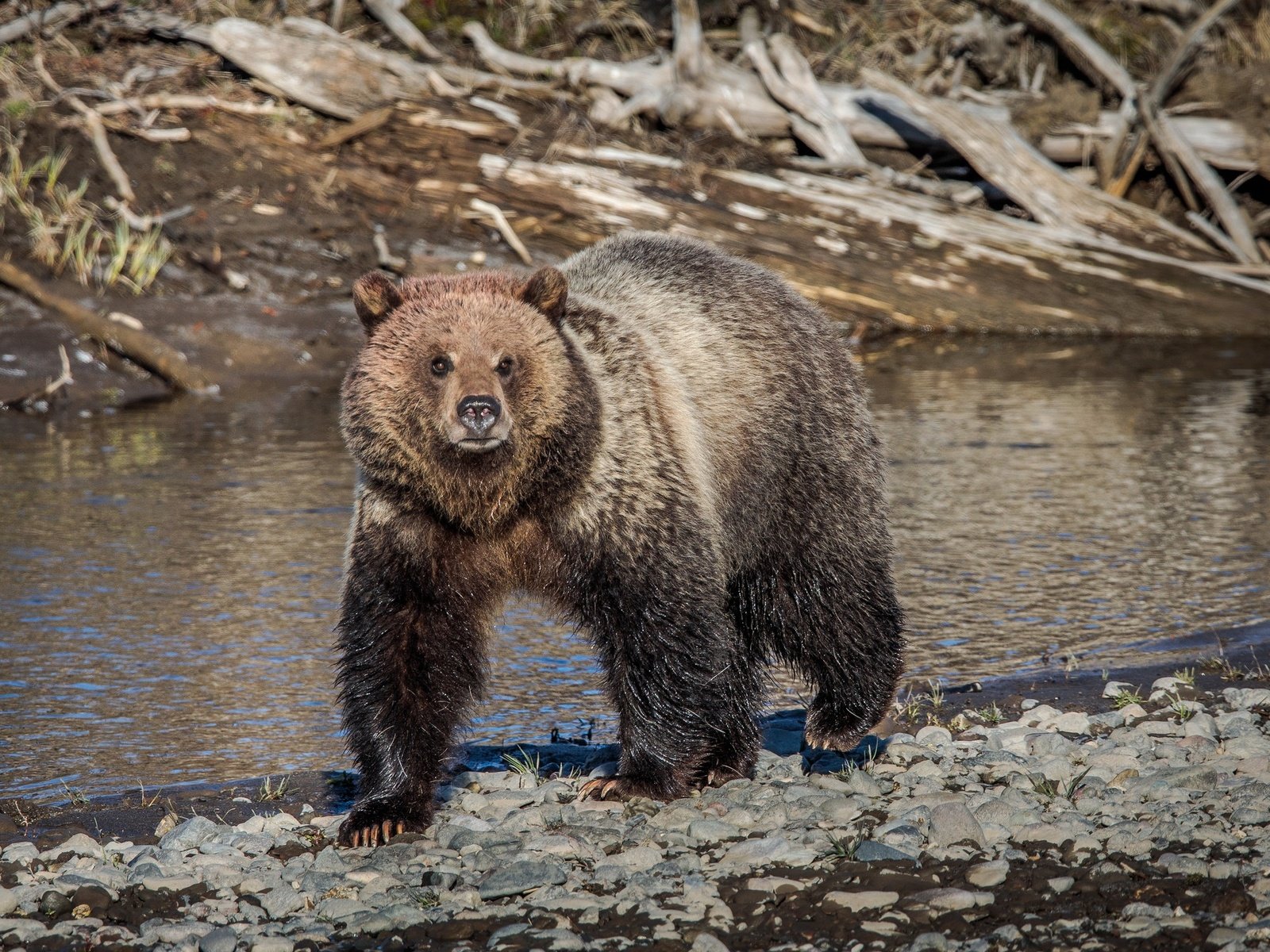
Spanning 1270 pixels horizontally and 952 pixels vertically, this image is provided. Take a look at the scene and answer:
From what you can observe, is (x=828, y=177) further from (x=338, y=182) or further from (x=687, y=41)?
(x=338, y=182)

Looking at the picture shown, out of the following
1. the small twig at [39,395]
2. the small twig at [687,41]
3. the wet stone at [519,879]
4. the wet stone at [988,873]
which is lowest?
the small twig at [39,395]

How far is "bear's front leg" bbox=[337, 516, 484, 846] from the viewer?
4391 millimetres

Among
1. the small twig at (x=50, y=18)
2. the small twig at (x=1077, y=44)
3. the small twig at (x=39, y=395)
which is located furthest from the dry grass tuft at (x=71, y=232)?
the small twig at (x=1077, y=44)

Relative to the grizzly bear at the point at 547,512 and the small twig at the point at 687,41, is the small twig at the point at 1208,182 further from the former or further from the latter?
the grizzly bear at the point at 547,512

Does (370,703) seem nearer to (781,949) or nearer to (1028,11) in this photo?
(781,949)

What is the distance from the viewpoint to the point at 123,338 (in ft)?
40.7

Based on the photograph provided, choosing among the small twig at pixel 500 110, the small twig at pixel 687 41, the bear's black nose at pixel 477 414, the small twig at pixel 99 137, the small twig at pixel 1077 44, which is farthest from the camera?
the small twig at pixel 1077 44

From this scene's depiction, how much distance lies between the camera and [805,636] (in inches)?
202

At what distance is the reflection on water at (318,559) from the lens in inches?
224

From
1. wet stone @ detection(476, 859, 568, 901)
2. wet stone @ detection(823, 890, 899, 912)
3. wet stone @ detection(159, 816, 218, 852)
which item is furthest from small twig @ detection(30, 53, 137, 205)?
wet stone @ detection(823, 890, 899, 912)

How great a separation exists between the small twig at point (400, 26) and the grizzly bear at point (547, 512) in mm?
12088

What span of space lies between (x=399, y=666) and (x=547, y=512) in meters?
0.61

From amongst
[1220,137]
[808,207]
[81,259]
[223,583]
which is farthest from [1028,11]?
[223,583]

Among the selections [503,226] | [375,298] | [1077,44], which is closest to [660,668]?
[375,298]
